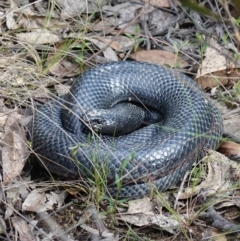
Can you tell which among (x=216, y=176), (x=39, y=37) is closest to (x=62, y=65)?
(x=39, y=37)

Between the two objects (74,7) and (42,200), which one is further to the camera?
(74,7)

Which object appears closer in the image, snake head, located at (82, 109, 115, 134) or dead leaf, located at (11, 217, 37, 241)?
dead leaf, located at (11, 217, 37, 241)

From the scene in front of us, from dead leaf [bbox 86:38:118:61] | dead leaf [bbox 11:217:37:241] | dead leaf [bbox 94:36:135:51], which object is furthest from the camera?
dead leaf [bbox 94:36:135:51]

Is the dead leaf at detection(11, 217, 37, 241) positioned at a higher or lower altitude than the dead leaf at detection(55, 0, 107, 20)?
lower

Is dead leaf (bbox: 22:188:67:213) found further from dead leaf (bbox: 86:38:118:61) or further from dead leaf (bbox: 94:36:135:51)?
dead leaf (bbox: 94:36:135:51)

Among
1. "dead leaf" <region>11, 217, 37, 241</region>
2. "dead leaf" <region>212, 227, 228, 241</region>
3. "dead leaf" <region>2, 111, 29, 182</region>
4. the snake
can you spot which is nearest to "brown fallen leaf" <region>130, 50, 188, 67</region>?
the snake

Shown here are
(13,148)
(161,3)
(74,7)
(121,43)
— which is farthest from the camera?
(161,3)

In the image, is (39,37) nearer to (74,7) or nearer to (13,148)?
(74,7)
